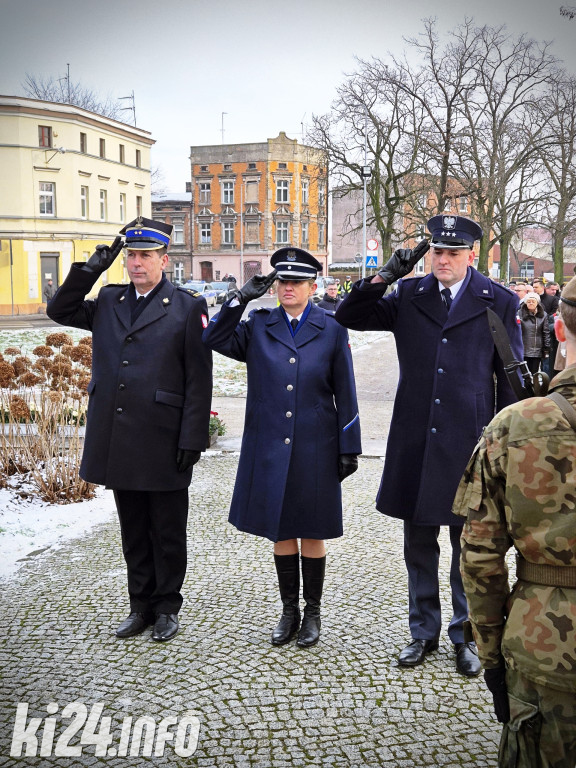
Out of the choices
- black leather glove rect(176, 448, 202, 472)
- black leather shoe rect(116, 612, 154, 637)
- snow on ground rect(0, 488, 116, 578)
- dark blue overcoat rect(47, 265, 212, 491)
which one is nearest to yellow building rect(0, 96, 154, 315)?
snow on ground rect(0, 488, 116, 578)

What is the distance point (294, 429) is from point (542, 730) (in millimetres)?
2426

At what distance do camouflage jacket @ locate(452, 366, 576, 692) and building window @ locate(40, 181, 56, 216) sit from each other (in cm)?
4386

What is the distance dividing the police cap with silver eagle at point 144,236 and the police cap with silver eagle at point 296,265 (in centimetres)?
67

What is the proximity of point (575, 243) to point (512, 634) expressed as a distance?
51436mm

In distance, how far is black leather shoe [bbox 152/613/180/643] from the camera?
14.6 feet

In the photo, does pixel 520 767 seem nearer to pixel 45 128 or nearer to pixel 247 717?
pixel 247 717

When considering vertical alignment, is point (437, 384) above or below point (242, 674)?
above

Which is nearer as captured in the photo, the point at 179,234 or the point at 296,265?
the point at 296,265

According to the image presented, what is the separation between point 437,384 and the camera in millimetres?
4152

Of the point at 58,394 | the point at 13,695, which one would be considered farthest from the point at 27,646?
the point at 58,394

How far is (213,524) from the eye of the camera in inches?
264

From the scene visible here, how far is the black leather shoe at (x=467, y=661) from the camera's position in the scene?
404 centimetres

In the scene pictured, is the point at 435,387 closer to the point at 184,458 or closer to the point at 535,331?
the point at 184,458

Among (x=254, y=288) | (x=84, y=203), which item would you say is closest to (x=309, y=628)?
(x=254, y=288)
